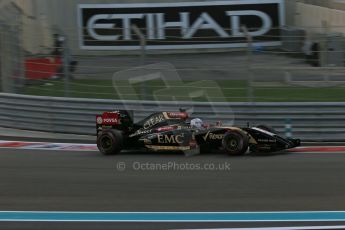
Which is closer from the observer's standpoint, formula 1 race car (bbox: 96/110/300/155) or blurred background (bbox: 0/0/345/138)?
formula 1 race car (bbox: 96/110/300/155)

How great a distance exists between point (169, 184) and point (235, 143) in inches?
84.3

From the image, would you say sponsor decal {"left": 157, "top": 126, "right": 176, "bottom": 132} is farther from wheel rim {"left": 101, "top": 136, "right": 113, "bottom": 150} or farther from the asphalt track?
wheel rim {"left": 101, "top": 136, "right": 113, "bottom": 150}

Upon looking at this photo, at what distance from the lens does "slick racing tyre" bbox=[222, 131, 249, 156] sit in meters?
8.73

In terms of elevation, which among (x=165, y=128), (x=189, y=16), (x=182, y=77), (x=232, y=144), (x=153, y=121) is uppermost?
(x=189, y=16)

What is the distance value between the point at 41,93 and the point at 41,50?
1067 mm

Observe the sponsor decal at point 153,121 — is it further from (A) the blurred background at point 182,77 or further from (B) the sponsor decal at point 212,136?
(A) the blurred background at point 182,77

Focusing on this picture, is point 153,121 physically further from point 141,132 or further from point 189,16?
point 189,16

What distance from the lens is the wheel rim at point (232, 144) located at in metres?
8.80

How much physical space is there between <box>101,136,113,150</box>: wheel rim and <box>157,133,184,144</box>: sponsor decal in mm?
875

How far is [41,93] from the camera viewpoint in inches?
536

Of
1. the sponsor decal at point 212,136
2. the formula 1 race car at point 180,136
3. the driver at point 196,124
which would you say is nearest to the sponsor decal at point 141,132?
the formula 1 race car at point 180,136

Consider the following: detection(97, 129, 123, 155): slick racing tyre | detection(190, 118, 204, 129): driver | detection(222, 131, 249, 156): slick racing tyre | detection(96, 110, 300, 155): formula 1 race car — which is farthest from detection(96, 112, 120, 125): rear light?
detection(222, 131, 249, 156): slick racing tyre

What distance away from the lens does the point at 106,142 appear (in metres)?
9.51

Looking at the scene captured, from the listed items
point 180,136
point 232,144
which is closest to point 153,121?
point 180,136
